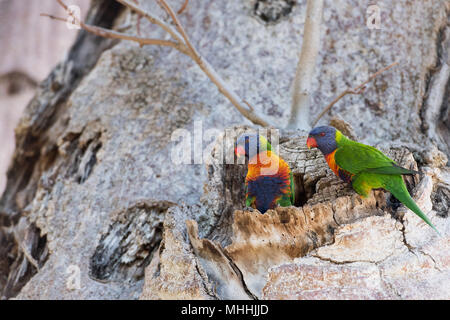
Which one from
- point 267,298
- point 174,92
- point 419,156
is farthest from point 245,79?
point 267,298

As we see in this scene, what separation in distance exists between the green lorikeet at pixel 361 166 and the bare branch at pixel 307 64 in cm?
45

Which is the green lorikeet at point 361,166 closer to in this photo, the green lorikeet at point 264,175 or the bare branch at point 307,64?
the green lorikeet at point 264,175

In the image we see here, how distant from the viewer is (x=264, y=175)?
187 cm

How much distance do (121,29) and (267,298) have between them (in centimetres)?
230

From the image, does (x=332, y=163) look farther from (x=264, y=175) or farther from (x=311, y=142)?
(x=264, y=175)

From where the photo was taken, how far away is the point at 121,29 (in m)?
3.00

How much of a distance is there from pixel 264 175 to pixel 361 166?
1.48 feet

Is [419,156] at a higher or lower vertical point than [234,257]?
higher

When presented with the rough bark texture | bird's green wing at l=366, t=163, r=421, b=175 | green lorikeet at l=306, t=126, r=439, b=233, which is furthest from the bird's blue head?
bird's green wing at l=366, t=163, r=421, b=175

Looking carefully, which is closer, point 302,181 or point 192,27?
point 302,181

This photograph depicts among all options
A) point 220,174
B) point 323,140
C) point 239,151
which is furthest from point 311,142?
point 220,174

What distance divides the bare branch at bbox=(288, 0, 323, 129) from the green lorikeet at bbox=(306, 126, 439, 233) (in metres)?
0.45

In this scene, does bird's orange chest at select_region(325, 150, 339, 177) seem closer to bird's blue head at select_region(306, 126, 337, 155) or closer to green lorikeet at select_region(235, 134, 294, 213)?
bird's blue head at select_region(306, 126, 337, 155)

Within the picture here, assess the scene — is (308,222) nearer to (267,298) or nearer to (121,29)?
(267,298)
